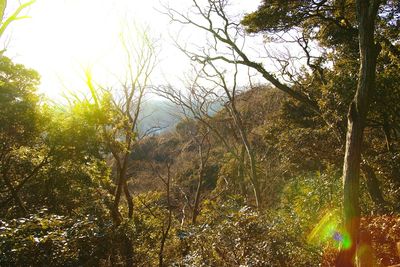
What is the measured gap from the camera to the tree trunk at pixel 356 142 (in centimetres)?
498

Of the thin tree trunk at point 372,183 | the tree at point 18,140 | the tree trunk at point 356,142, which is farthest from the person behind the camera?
the thin tree trunk at point 372,183

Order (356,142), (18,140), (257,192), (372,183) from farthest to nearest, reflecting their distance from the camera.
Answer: (257,192) → (372,183) → (18,140) → (356,142)

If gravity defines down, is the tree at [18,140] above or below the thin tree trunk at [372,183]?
above

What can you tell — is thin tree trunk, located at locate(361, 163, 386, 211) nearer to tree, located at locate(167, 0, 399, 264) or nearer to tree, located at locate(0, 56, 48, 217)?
tree, located at locate(167, 0, 399, 264)

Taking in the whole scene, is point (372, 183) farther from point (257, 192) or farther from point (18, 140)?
point (18, 140)

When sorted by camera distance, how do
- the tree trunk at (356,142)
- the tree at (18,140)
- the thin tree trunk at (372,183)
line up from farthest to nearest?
the thin tree trunk at (372,183), the tree at (18,140), the tree trunk at (356,142)

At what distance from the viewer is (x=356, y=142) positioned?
16.9ft

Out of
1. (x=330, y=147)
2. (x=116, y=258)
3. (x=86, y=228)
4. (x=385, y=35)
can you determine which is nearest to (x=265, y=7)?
(x=385, y=35)

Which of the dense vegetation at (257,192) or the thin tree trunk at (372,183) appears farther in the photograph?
the thin tree trunk at (372,183)

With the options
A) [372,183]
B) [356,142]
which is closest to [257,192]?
[372,183]

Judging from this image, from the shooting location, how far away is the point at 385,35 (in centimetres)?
870

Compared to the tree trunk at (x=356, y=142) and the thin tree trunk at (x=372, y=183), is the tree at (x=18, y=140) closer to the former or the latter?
the tree trunk at (x=356, y=142)

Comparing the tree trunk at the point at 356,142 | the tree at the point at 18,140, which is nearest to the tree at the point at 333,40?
the tree trunk at the point at 356,142

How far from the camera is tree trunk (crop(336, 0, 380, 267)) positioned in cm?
498
